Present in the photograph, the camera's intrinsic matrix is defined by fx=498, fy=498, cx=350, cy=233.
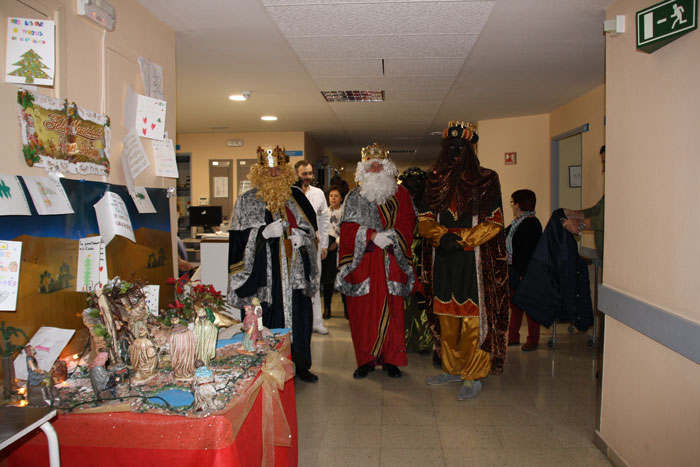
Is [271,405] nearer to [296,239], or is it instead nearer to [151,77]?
[296,239]

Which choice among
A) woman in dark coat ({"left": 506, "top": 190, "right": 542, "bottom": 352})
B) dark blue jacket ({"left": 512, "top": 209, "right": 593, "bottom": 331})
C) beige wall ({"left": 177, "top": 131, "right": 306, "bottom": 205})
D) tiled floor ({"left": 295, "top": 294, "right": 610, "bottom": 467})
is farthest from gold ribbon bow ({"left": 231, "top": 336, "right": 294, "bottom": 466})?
beige wall ({"left": 177, "top": 131, "right": 306, "bottom": 205})

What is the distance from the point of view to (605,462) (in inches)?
109

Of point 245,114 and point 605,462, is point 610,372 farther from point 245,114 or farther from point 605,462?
point 245,114

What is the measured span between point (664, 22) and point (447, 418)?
254cm

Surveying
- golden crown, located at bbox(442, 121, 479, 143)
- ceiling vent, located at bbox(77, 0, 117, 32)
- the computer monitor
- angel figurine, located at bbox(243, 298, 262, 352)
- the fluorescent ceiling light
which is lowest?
angel figurine, located at bbox(243, 298, 262, 352)

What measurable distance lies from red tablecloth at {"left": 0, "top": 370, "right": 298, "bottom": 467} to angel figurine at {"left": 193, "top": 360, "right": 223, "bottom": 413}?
0.05 metres

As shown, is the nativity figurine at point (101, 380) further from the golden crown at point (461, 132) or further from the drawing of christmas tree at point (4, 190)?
the golden crown at point (461, 132)

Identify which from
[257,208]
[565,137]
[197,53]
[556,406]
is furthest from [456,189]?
[565,137]

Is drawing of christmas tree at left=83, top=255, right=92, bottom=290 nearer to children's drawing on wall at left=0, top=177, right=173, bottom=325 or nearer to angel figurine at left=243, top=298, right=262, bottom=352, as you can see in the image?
children's drawing on wall at left=0, top=177, right=173, bottom=325

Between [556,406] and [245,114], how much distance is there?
542 centimetres

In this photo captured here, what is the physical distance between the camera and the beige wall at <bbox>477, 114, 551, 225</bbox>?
7258 mm

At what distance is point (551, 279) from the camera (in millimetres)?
4258

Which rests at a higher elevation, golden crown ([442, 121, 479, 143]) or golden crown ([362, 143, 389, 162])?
golden crown ([442, 121, 479, 143])

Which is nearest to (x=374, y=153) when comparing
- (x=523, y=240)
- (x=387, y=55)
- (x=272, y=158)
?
(x=387, y=55)
